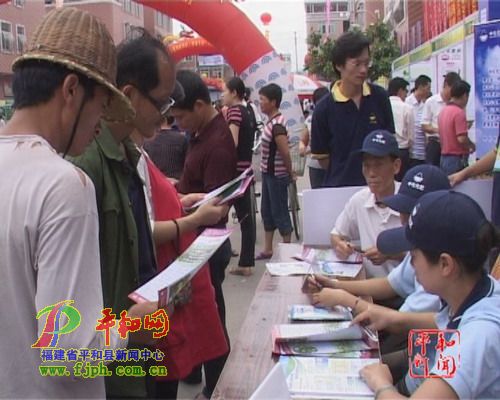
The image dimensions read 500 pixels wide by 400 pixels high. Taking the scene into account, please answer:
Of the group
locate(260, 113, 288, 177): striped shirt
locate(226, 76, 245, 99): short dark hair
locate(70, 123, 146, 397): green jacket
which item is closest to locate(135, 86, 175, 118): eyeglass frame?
locate(70, 123, 146, 397): green jacket

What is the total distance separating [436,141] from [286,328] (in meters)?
5.28

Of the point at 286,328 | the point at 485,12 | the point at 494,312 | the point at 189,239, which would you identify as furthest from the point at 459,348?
the point at 485,12

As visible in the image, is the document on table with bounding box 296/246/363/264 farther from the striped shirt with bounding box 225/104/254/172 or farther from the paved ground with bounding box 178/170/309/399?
the striped shirt with bounding box 225/104/254/172

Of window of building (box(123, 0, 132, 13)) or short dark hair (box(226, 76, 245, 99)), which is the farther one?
window of building (box(123, 0, 132, 13))

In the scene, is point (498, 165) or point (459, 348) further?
point (498, 165)

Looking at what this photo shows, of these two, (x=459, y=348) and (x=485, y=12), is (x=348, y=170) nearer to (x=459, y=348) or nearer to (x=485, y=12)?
(x=459, y=348)

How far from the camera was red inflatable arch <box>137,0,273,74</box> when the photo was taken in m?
6.68

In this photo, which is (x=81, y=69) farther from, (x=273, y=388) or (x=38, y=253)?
(x=273, y=388)

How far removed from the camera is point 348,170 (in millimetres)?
3172

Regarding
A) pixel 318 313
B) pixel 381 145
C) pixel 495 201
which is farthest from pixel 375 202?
pixel 318 313

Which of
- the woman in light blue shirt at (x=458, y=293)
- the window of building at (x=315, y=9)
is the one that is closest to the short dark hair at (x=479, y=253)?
the woman in light blue shirt at (x=458, y=293)

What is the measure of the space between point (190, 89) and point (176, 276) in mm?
1415

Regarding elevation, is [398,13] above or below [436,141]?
above

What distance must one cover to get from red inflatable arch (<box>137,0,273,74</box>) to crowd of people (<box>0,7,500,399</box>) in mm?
4163
